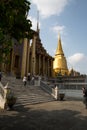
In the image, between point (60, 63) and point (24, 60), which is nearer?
point (24, 60)

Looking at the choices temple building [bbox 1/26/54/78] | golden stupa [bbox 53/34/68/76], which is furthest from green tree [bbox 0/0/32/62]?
golden stupa [bbox 53/34/68/76]

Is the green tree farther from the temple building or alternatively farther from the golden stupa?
the golden stupa

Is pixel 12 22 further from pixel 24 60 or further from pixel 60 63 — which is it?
pixel 60 63

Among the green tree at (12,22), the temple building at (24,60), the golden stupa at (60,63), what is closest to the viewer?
the green tree at (12,22)

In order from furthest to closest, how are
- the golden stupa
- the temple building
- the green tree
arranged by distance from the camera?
the golden stupa, the temple building, the green tree

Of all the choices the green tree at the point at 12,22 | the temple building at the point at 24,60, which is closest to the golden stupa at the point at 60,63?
the temple building at the point at 24,60

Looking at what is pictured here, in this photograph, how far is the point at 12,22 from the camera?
8945mm

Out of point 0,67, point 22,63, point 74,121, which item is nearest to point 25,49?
point 22,63

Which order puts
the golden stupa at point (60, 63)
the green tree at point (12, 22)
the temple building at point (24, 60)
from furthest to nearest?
the golden stupa at point (60, 63)
the temple building at point (24, 60)
the green tree at point (12, 22)

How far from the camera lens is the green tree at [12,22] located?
29.1ft

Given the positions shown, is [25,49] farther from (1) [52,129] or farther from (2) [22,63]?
(1) [52,129]

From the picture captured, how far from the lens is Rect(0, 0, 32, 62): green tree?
8.86 m

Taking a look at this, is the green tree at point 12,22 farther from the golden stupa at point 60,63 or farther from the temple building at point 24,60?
the golden stupa at point 60,63

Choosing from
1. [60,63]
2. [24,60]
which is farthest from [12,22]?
[60,63]
